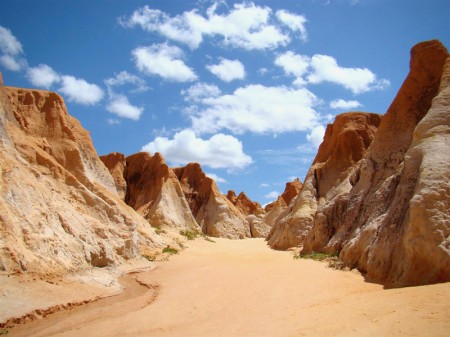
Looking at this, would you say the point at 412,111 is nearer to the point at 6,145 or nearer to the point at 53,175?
the point at 53,175

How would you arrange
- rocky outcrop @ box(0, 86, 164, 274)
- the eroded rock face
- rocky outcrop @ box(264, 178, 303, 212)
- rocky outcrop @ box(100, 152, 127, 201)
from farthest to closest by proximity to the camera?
rocky outcrop @ box(264, 178, 303, 212) < rocky outcrop @ box(100, 152, 127, 201) < rocky outcrop @ box(0, 86, 164, 274) < the eroded rock face

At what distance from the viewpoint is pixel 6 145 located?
11.1 meters

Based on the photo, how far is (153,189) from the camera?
103 ft

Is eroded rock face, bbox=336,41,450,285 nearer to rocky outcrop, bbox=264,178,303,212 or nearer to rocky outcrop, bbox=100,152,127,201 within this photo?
rocky outcrop, bbox=100,152,127,201

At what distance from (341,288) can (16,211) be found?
7930mm

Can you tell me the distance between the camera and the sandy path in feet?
17.6

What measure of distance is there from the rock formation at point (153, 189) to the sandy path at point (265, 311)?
692 inches

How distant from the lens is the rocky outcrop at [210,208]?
38.0 meters

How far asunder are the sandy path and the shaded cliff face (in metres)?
11.3

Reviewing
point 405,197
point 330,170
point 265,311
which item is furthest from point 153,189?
point 265,311

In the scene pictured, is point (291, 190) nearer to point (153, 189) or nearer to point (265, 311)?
point (153, 189)

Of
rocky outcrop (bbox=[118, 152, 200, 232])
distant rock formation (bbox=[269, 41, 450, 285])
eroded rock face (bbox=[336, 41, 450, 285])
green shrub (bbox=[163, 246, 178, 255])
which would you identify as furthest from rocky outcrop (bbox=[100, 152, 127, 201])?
eroded rock face (bbox=[336, 41, 450, 285])

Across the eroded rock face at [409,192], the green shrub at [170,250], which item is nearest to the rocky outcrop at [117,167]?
the green shrub at [170,250]

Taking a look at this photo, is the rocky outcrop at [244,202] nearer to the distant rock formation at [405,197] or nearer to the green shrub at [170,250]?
the distant rock formation at [405,197]
